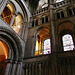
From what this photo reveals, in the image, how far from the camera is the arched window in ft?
29.0

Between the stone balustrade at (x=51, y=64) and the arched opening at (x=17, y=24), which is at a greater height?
the arched opening at (x=17, y=24)

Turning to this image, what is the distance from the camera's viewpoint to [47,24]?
384 inches

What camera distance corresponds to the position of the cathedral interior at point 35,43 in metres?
6.71

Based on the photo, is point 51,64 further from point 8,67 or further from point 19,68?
point 8,67

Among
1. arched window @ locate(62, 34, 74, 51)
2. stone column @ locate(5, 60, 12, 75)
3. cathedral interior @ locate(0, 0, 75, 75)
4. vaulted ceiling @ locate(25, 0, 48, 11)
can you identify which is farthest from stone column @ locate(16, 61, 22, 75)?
vaulted ceiling @ locate(25, 0, 48, 11)

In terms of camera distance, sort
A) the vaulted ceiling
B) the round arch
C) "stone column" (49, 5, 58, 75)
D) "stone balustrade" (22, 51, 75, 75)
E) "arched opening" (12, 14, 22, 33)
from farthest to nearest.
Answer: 1. the vaulted ceiling
2. "arched opening" (12, 14, 22, 33)
3. the round arch
4. "stone column" (49, 5, 58, 75)
5. "stone balustrade" (22, 51, 75, 75)

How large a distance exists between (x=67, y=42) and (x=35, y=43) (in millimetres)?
3304

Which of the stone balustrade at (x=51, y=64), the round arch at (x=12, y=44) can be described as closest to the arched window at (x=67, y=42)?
the stone balustrade at (x=51, y=64)

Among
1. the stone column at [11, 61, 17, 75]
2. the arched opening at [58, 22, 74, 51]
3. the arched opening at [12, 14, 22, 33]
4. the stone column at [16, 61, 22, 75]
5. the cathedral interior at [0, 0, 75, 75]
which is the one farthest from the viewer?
the arched opening at [12, 14, 22, 33]

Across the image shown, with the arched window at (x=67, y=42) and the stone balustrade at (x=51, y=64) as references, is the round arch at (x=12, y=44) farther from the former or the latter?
the arched window at (x=67, y=42)

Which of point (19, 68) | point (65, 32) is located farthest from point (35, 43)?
point (65, 32)

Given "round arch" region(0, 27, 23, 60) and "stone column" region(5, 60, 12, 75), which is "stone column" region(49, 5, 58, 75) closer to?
"round arch" region(0, 27, 23, 60)

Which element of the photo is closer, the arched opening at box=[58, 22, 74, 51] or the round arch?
the round arch

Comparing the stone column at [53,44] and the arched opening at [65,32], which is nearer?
the stone column at [53,44]
